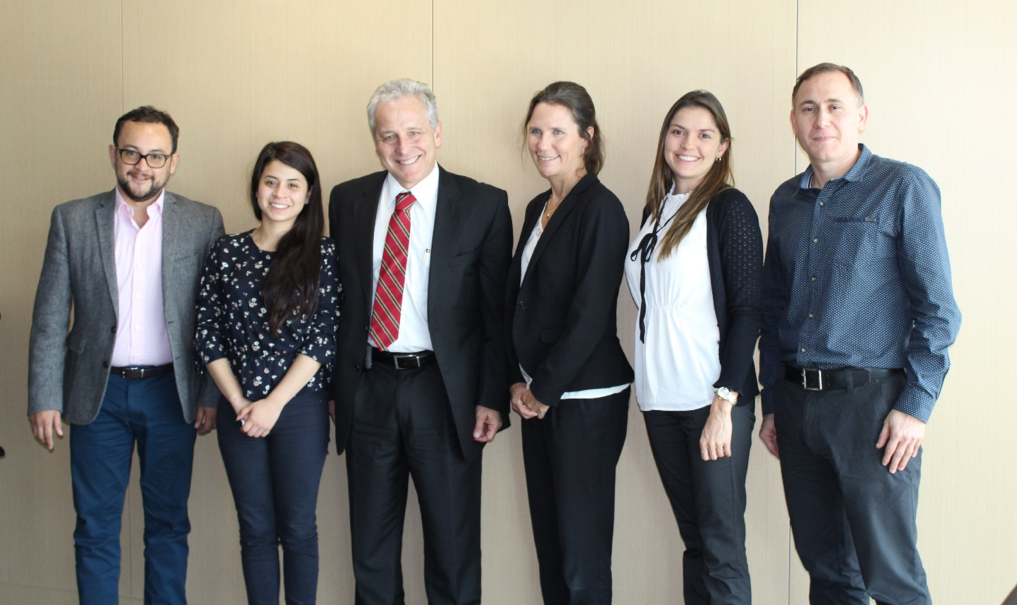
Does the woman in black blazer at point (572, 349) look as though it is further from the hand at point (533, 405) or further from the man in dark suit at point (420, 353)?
Answer: the man in dark suit at point (420, 353)

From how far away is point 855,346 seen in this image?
75.7 inches

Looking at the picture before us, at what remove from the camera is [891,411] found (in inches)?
73.0

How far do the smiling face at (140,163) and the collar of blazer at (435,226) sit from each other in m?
0.73

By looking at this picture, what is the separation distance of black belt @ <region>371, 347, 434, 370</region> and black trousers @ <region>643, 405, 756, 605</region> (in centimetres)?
75

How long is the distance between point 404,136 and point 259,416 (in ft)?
3.23

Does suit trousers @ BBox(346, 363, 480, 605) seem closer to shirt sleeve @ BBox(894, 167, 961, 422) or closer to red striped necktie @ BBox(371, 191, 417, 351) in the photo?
red striped necktie @ BBox(371, 191, 417, 351)

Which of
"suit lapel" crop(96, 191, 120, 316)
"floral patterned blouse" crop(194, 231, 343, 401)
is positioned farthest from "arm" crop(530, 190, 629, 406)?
"suit lapel" crop(96, 191, 120, 316)

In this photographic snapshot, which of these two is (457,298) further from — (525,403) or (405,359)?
(525,403)

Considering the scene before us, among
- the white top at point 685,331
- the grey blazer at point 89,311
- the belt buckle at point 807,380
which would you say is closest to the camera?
the belt buckle at point 807,380

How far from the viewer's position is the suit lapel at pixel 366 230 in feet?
7.87

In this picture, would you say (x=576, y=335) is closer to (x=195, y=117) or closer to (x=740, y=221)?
(x=740, y=221)

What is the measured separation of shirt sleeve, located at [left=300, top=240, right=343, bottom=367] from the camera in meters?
2.32

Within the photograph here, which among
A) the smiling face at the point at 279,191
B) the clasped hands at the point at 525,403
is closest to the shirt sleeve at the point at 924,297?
the clasped hands at the point at 525,403

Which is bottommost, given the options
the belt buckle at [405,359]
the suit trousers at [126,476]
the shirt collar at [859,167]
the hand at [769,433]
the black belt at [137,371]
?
the suit trousers at [126,476]
